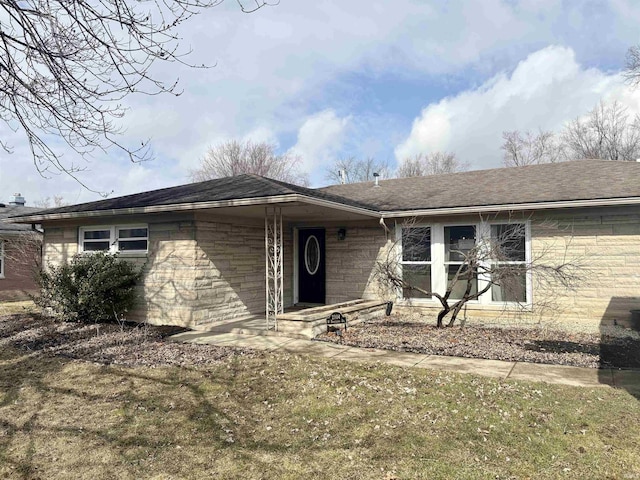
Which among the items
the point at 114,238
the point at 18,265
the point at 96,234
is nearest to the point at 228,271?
the point at 114,238

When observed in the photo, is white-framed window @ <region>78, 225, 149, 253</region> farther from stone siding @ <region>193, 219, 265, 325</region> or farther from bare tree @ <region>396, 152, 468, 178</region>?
bare tree @ <region>396, 152, 468, 178</region>

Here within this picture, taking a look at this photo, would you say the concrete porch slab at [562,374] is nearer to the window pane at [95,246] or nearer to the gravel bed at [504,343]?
the gravel bed at [504,343]

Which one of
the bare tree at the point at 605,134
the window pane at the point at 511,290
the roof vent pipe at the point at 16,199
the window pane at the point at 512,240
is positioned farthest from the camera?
the bare tree at the point at 605,134

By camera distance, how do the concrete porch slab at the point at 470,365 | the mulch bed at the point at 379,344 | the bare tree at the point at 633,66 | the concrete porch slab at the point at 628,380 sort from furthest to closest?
the bare tree at the point at 633,66, the mulch bed at the point at 379,344, the concrete porch slab at the point at 470,365, the concrete porch slab at the point at 628,380

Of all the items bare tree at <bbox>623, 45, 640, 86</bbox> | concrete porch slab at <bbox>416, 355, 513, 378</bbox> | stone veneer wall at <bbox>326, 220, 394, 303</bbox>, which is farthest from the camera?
bare tree at <bbox>623, 45, 640, 86</bbox>

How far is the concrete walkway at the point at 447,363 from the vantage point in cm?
529

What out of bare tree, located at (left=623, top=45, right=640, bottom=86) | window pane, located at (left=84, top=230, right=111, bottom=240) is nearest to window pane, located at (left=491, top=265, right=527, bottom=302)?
window pane, located at (left=84, top=230, right=111, bottom=240)

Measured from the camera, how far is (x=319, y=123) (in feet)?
130

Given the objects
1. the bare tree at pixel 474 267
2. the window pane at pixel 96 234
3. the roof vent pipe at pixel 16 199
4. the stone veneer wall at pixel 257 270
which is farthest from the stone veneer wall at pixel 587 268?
the roof vent pipe at pixel 16 199

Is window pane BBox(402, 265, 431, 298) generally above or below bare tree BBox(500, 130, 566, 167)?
below

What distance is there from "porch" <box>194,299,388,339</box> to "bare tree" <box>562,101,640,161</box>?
89.6ft

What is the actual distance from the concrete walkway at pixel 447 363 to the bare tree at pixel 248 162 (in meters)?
35.1

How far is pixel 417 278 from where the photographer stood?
428 inches

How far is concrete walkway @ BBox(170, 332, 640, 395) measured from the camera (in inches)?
208
